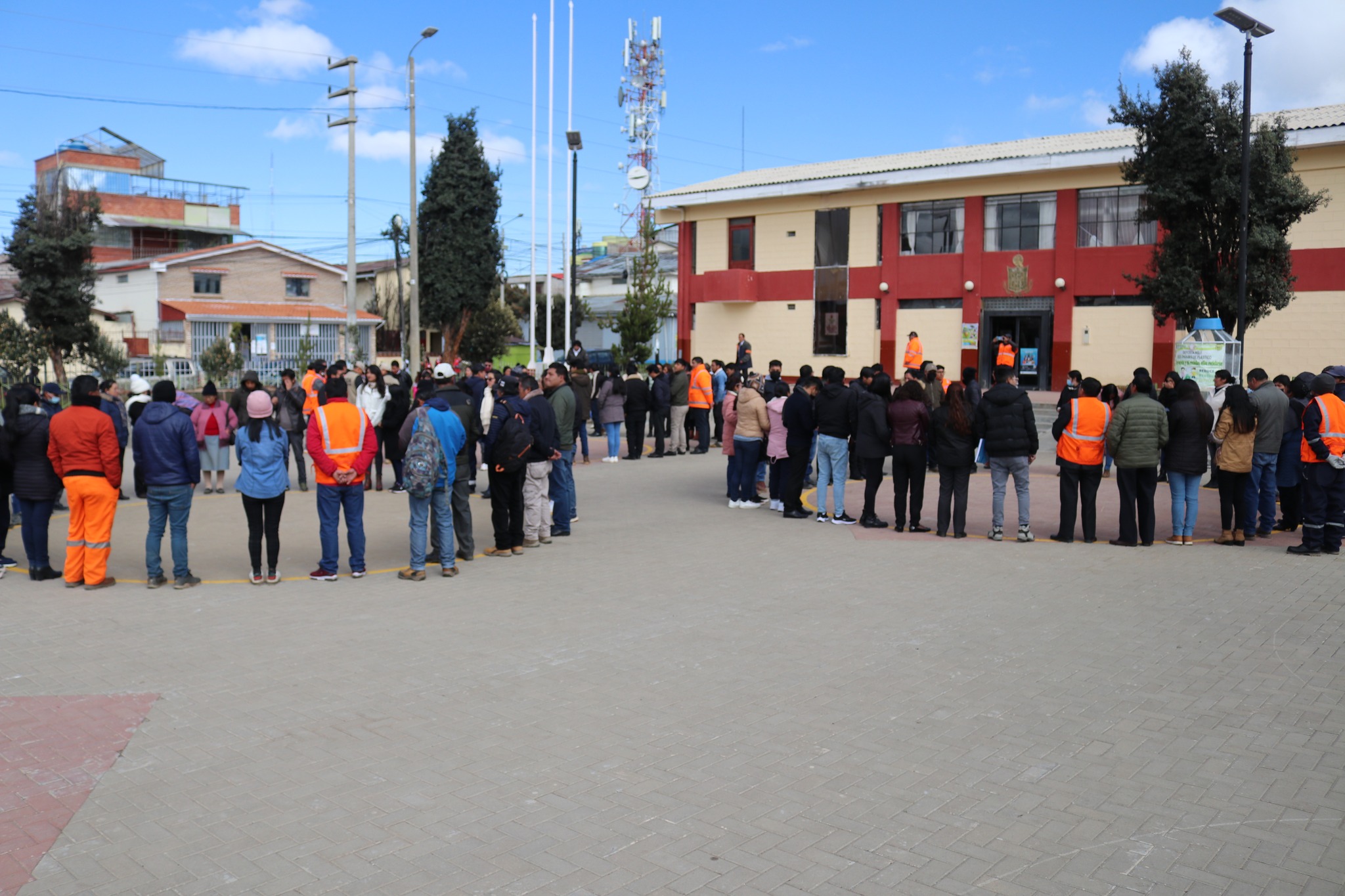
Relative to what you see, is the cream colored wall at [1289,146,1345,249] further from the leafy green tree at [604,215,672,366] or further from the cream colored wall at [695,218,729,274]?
the leafy green tree at [604,215,672,366]

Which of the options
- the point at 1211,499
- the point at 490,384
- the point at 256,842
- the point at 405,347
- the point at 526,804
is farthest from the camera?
the point at 405,347

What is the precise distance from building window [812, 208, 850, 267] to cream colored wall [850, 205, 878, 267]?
18 cm

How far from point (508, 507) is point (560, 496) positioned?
4.17 ft

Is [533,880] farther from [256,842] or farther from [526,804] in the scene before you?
[256,842]

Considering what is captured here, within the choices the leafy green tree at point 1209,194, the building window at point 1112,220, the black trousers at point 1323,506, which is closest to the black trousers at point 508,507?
the black trousers at point 1323,506

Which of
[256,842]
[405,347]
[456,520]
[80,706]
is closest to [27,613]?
[80,706]

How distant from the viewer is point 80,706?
628 centimetres

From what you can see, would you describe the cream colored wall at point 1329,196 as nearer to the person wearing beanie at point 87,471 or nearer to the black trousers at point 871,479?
the black trousers at point 871,479

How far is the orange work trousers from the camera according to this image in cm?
930

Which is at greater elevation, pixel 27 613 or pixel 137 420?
pixel 137 420

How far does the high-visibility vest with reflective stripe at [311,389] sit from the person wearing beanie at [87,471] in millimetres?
6167

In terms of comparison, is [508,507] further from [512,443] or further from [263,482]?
[263,482]

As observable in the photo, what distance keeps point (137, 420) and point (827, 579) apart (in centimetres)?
639

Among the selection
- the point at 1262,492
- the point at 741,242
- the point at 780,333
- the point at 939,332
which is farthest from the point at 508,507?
the point at 741,242
